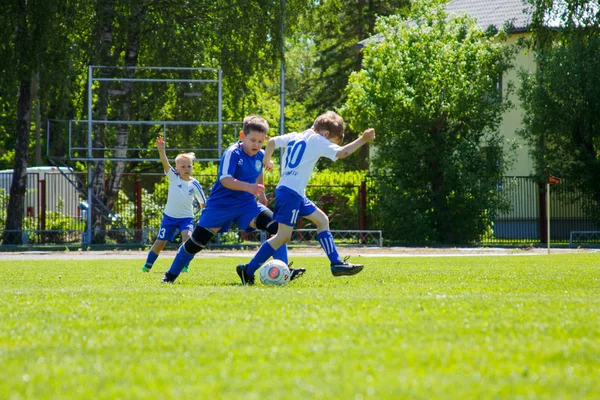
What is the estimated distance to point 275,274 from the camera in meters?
9.13

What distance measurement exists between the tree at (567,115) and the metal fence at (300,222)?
0.71 metres

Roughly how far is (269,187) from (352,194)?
11.0 feet

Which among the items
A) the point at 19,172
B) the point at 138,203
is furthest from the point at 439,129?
the point at 19,172

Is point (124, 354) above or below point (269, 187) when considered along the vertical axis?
below

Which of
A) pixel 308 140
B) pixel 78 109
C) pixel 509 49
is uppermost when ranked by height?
pixel 509 49

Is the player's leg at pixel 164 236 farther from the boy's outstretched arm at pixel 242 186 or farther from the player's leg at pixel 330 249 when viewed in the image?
the player's leg at pixel 330 249

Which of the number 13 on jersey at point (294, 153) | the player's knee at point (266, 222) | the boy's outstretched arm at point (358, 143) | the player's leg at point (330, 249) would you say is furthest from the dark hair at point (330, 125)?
the player's knee at point (266, 222)

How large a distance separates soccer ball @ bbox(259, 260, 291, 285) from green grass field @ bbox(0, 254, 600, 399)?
103 cm

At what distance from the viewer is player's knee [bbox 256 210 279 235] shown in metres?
9.75

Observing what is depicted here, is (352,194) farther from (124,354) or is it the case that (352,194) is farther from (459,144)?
(124,354)

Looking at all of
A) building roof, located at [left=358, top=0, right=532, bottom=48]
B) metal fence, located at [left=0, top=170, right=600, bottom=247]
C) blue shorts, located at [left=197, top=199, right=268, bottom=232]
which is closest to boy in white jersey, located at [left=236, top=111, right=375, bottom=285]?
blue shorts, located at [left=197, top=199, right=268, bottom=232]

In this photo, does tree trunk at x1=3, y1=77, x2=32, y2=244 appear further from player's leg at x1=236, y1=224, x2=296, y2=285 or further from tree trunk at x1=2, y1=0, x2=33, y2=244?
player's leg at x1=236, y1=224, x2=296, y2=285

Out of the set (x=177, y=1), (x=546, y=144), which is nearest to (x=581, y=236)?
(x=546, y=144)

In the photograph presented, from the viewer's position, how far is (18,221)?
86.8 ft
